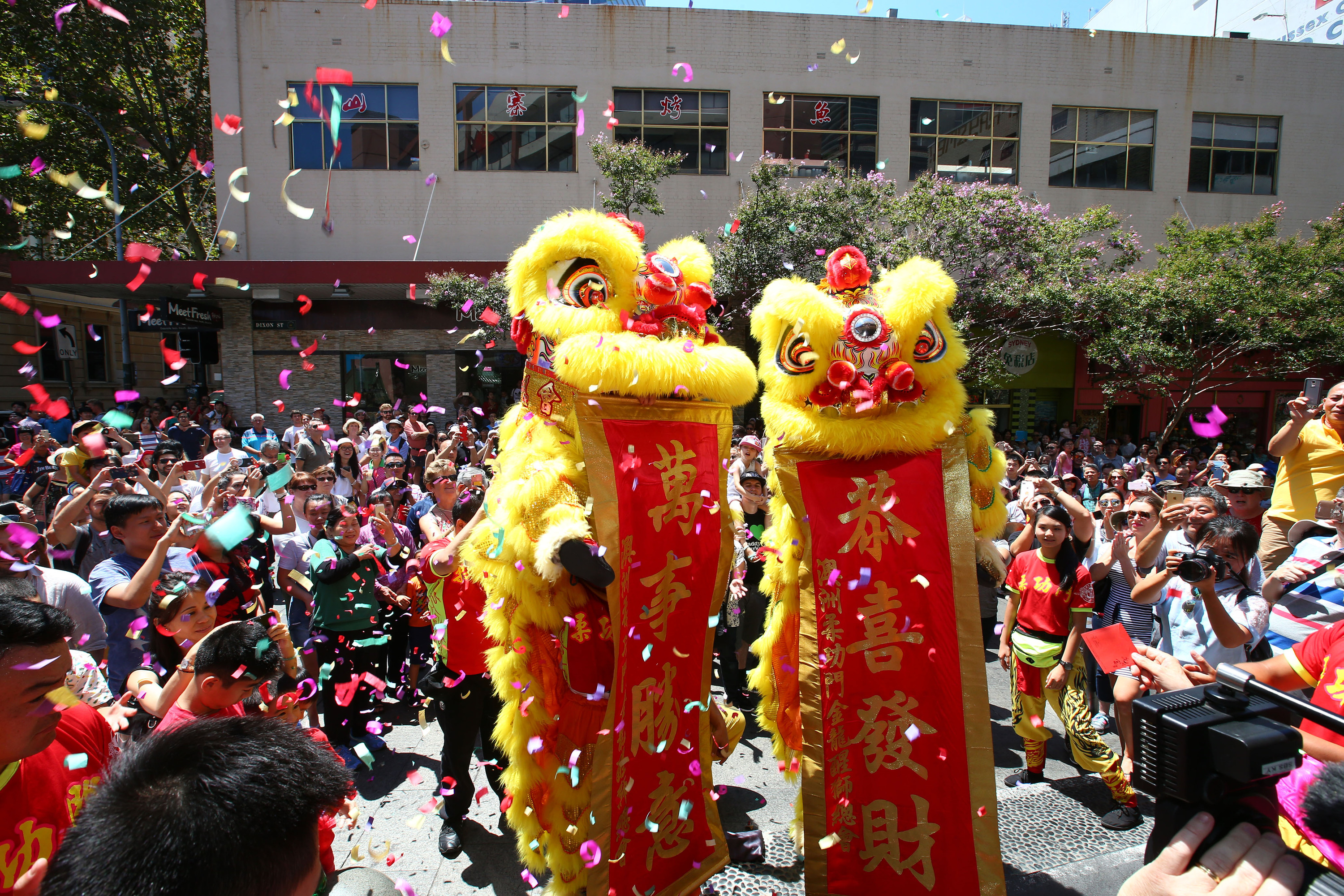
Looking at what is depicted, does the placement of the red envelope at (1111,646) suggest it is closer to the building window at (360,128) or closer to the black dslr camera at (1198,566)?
the black dslr camera at (1198,566)

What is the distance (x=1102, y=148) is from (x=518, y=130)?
1352 cm

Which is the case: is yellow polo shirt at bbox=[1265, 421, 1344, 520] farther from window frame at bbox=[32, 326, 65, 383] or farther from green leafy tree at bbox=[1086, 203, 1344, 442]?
window frame at bbox=[32, 326, 65, 383]

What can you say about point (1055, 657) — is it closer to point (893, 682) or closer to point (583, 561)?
point (893, 682)

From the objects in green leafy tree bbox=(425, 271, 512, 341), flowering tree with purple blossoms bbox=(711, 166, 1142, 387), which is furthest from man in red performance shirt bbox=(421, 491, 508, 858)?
flowering tree with purple blossoms bbox=(711, 166, 1142, 387)

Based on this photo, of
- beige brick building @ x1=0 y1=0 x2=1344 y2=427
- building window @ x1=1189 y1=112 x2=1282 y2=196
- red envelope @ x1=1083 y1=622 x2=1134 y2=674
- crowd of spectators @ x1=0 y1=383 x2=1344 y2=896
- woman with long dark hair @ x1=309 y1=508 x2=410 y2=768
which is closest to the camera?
crowd of spectators @ x1=0 y1=383 x2=1344 y2=896

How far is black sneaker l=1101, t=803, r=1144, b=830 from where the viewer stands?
11.3 feet

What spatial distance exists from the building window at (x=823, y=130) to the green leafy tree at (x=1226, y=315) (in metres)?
6.16

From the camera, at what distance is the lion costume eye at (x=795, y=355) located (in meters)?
3.03

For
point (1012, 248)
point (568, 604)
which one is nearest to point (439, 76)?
point (1012, 248)

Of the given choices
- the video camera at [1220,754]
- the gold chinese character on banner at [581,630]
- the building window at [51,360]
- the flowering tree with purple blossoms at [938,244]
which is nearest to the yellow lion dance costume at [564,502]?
the gold chinese character on banner at [581,630]

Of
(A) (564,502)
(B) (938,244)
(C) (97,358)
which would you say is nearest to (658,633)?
(A) (564,502)

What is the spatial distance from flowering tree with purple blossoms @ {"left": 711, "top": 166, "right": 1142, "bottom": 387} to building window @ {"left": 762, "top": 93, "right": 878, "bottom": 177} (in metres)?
3.17

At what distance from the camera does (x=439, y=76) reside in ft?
48.6

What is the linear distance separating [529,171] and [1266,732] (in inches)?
627
